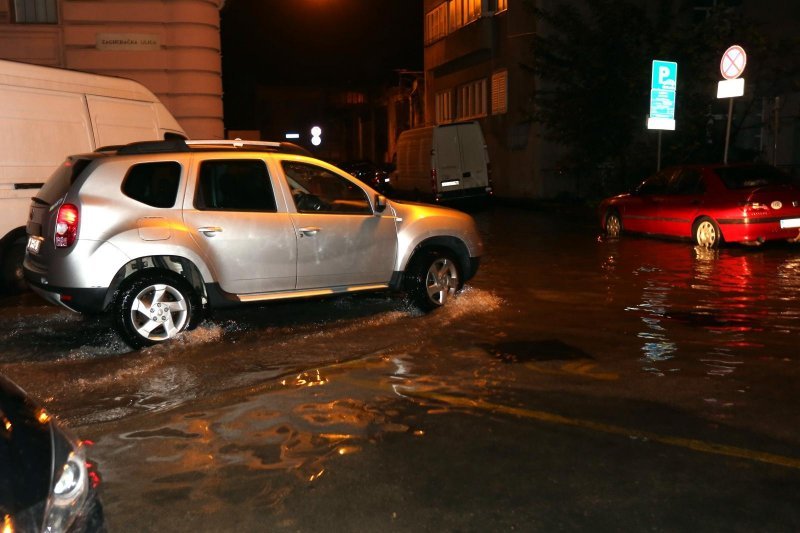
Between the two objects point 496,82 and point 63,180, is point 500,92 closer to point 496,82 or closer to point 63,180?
point 496,82

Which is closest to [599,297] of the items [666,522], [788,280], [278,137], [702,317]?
[702,317]

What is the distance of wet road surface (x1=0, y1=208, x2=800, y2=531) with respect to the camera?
14.6ft

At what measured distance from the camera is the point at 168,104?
1870cm

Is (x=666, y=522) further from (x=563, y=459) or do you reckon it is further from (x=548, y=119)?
(x=548, y=119)

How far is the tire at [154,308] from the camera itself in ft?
25.6

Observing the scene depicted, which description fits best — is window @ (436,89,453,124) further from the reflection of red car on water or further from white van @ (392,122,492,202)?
the reflection of red car on water

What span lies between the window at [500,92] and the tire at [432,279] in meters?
22.6

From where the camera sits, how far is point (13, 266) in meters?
10.7

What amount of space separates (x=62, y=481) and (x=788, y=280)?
1043 centimetres

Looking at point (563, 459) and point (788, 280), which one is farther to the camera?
point (788, 280)

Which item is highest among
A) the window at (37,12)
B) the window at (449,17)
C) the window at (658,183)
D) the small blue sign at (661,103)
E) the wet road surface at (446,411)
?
the window at (449,17)

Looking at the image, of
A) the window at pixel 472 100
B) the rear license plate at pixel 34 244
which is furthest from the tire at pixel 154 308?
the window at pixel 472 100

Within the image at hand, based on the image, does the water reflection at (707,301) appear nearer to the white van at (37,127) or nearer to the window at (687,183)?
the window at (687,183)

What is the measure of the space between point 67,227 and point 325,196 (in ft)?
9.57
